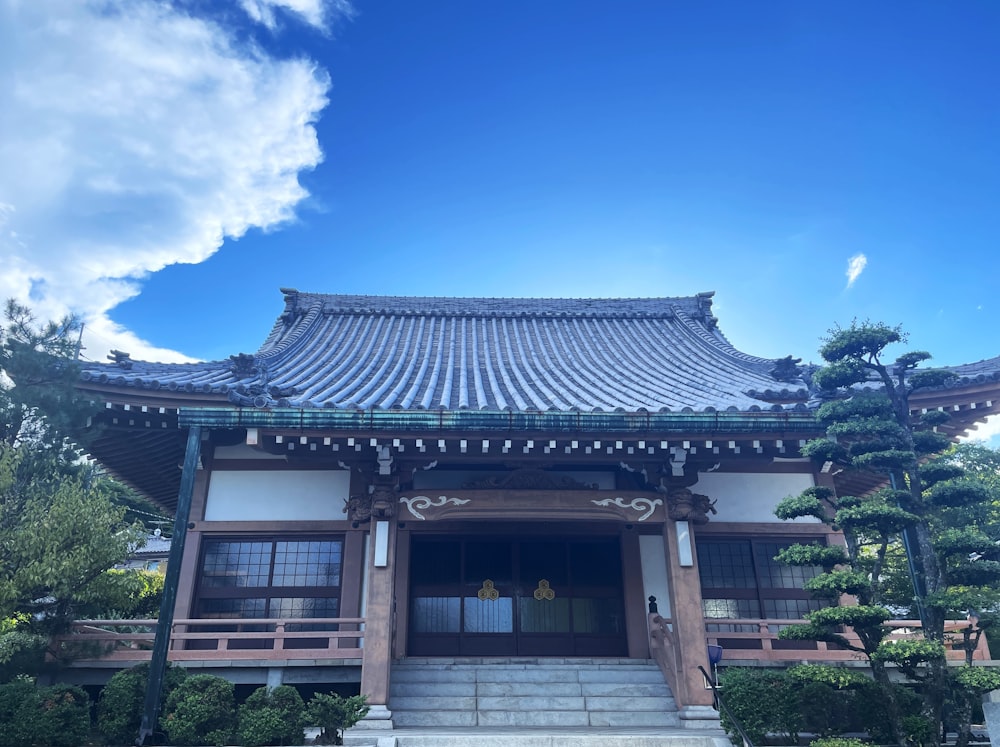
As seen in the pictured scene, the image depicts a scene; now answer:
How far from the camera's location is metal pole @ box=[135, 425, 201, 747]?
26.1 feet

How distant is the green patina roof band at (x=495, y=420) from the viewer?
926 cm

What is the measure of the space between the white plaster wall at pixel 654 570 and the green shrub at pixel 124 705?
7636 millimetres

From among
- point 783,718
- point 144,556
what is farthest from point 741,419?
point 144,556

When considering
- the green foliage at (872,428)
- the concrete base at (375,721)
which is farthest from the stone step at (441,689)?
the green foliage at (872,428)

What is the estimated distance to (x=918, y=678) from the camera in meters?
7.87

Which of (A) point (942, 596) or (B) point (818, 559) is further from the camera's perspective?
(B) point (818, 559)

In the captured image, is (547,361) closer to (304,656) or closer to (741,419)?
(741,419)

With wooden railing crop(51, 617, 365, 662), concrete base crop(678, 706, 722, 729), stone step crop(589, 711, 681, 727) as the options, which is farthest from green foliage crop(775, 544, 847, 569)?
wooden railing crop(51, 617, 365, 662)

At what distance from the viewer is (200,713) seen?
781 centimetres

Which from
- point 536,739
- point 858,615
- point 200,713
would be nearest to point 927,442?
point 858,615

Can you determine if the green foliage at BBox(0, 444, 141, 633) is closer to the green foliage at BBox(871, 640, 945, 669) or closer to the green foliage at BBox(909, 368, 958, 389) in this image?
the green foliage at BBox(871, 640, 945, 669)

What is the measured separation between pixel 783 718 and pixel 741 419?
3.85 meters

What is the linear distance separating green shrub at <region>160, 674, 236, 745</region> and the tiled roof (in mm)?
3664

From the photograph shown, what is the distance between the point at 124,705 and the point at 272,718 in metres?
1.90
